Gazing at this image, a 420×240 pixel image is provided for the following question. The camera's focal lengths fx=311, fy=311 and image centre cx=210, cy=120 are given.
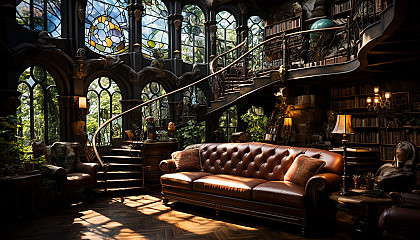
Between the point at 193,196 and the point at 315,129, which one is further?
the point at 315,129

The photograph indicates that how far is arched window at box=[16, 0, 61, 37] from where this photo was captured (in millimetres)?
7586

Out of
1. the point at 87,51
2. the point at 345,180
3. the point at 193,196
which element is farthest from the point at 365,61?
the point at 87,51

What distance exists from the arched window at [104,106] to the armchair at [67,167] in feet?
10.1

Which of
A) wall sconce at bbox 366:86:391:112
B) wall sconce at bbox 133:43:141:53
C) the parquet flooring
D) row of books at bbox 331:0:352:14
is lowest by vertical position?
the parquet flooring

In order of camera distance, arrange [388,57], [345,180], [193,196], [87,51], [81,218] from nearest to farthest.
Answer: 1. [345,180]
2. [81,218]
3. [193,196]
4. [388,57]
5. [87,51]

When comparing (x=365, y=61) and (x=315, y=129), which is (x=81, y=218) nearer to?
(x=365, y=61)

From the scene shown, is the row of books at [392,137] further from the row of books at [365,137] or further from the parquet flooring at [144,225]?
the parquet flooring at [144,225]

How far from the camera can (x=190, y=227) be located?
4.16 m

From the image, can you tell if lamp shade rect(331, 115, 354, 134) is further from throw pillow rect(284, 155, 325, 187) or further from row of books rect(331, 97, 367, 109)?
row of books rect(331, 97, 367, 109)

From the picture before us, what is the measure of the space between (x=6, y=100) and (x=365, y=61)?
23.7ft

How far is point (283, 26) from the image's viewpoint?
452 inches

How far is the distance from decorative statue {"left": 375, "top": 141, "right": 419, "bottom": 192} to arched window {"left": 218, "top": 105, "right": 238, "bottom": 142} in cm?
790

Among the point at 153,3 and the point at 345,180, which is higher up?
the point at 153,3

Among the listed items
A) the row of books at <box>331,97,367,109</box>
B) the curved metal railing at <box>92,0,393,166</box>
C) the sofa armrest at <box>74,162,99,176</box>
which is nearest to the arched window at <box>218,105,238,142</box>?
the curved metal railing at <box>92,0,393,166</box>
